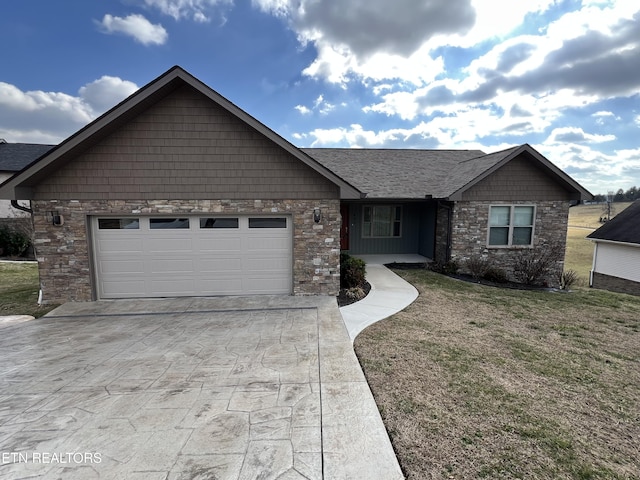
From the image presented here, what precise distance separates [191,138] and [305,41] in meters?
8.88

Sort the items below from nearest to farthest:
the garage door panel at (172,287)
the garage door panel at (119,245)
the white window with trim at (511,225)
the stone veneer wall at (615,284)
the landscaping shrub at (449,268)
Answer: the garage door panel at (119,245) < the garage door panel at (172,287) < the landscaping shrub at (449,268) < the white window with trim at (511,225) < the stone veneer wall at (615,284)

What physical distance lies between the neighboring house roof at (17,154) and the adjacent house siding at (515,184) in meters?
29.2

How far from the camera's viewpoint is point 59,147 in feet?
22.4

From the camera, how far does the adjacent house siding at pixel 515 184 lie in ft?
36.1

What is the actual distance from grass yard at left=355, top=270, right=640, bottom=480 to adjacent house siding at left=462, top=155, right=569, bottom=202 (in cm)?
504

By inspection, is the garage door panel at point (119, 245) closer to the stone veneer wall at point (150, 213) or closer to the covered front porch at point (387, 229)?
the stone veneer wall at point (150, 213)

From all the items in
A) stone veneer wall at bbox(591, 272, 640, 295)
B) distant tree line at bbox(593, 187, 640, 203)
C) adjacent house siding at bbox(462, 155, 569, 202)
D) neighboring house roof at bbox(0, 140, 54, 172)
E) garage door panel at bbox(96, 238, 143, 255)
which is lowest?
stone veneer wall at bbox(591, 272, 640, 295)

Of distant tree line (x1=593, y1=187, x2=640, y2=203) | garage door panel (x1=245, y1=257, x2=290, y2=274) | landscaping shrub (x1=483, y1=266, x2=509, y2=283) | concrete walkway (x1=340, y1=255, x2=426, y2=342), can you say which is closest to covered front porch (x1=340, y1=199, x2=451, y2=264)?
concrete walkway (x1=340, y1=255, x2=426, y2=342)

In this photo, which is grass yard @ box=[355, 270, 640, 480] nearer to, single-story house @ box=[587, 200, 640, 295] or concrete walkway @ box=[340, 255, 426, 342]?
concrete walkway @ box=[340, 255, 426, 342]

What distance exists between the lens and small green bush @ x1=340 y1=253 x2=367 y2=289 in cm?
887

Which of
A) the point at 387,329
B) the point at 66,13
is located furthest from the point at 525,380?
the point at 66,13

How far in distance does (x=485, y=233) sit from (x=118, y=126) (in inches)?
474

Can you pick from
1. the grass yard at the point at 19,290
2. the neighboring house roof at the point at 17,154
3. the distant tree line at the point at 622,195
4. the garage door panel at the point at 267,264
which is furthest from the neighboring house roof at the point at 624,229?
the distant tree line at the point at 622,195

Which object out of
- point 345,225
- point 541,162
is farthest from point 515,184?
point 345,225
